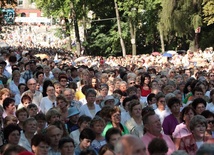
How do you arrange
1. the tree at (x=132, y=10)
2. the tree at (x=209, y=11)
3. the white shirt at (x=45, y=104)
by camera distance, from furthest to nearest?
the tree at (x=132, y=10)
the tree at (x=209, y=11)
the white shirt at (x=45, y=104)

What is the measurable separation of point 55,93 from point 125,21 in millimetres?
43787

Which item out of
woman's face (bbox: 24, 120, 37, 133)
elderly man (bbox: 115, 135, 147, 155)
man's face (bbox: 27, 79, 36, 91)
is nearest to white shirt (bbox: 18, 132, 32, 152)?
woman's face (bbox: 24, 120, 37, 133)

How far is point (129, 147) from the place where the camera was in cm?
575

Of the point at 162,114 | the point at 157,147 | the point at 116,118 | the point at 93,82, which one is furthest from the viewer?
the point at 93,82

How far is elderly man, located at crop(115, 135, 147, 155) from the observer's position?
5734 millimetres

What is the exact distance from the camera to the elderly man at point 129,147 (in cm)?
573

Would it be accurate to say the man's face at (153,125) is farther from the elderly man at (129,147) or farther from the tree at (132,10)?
the tree at (132,10)

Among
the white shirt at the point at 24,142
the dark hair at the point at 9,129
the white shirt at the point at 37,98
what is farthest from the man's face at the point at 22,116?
the white shirt at the point at 37,98

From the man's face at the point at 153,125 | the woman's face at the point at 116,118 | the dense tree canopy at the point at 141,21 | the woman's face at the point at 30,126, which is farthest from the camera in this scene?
the dense tree canopy at the point at 141,21

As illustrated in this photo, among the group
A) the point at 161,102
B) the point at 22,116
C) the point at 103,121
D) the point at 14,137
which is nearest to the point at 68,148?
the point at 14,137

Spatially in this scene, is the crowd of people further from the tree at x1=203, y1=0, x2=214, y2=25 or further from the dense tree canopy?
the dense tree canopy

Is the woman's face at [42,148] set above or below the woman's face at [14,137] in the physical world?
below

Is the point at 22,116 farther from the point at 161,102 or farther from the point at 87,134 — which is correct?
the point at 161,102

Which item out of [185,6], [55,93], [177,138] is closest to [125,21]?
[185,6]
